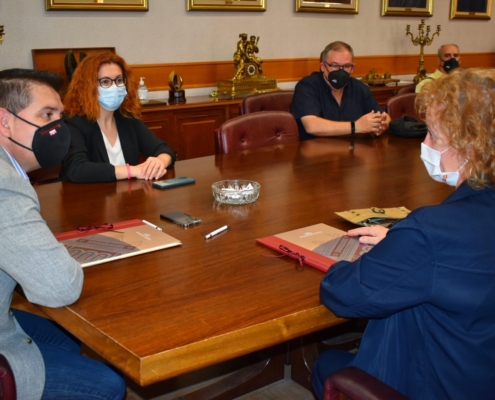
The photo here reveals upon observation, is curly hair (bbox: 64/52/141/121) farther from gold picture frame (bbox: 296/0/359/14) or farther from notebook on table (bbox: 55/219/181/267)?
gold picture frame (bbox: 296/0/359/14)

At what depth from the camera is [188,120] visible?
4684 millimetres

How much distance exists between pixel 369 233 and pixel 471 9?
6.41m

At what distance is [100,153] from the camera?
2.85 metres

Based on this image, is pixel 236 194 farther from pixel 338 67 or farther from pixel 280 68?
pixel 280 68

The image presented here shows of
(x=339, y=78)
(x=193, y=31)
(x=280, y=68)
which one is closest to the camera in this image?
(x=339, y=78)

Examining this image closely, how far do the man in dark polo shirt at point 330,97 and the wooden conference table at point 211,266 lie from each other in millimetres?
928

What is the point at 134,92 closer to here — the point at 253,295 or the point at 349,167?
the point at 349,167

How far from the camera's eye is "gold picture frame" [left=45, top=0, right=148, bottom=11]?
4.34 metres

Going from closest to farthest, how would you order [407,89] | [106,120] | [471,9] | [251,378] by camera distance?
[251,378] < [106,120] < [407,89] < [471,9]

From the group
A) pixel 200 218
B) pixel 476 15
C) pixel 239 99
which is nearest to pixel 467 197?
pixel 200 218

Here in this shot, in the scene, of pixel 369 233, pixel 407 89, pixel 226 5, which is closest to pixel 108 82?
pixel 369 233

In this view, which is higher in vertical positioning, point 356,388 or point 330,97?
point 330,97

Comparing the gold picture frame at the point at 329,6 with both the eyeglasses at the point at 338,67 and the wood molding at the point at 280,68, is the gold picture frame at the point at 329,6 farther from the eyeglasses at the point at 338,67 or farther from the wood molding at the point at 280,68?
the eyeglasses at the point at 338,67

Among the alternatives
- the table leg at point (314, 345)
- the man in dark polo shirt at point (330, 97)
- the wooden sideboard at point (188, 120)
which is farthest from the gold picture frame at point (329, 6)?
the table leg at point (314, 345)
